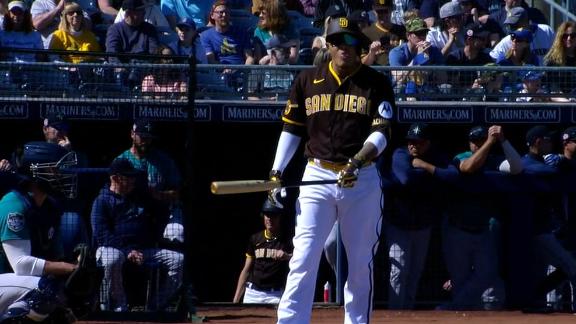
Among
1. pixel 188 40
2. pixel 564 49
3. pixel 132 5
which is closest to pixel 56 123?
pixel 132 5

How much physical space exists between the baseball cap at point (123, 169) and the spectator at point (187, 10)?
377 cm

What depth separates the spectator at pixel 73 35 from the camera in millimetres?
10758

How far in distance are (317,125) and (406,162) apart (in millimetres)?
2691

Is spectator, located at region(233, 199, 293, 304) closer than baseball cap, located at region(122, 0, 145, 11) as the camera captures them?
Yes

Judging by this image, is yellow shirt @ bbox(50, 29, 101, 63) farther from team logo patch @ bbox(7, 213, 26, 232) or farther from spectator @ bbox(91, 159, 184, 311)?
team logo patch @ bbox(7, 213, 26, 232)

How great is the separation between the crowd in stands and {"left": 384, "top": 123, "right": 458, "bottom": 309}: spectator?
127 centimetres

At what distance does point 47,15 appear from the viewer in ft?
36.9

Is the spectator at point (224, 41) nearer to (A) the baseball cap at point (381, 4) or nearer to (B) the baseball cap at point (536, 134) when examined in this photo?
(A) the baseball cap at point (381, 4)

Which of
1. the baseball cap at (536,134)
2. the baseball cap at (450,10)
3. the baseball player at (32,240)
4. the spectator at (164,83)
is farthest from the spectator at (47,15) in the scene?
the baseball player at (32,240)

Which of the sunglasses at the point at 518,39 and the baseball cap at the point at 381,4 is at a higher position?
the baseball cap at the point at 381,4

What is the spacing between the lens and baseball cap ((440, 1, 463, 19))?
11945 mm

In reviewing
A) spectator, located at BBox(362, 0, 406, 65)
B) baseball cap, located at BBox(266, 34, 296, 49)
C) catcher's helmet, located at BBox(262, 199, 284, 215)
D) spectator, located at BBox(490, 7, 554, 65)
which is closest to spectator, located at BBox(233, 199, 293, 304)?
catcher's helmet, located at BBox(262, 199, 284, 215)

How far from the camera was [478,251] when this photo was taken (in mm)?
9133

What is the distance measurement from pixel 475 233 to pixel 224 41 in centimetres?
342
